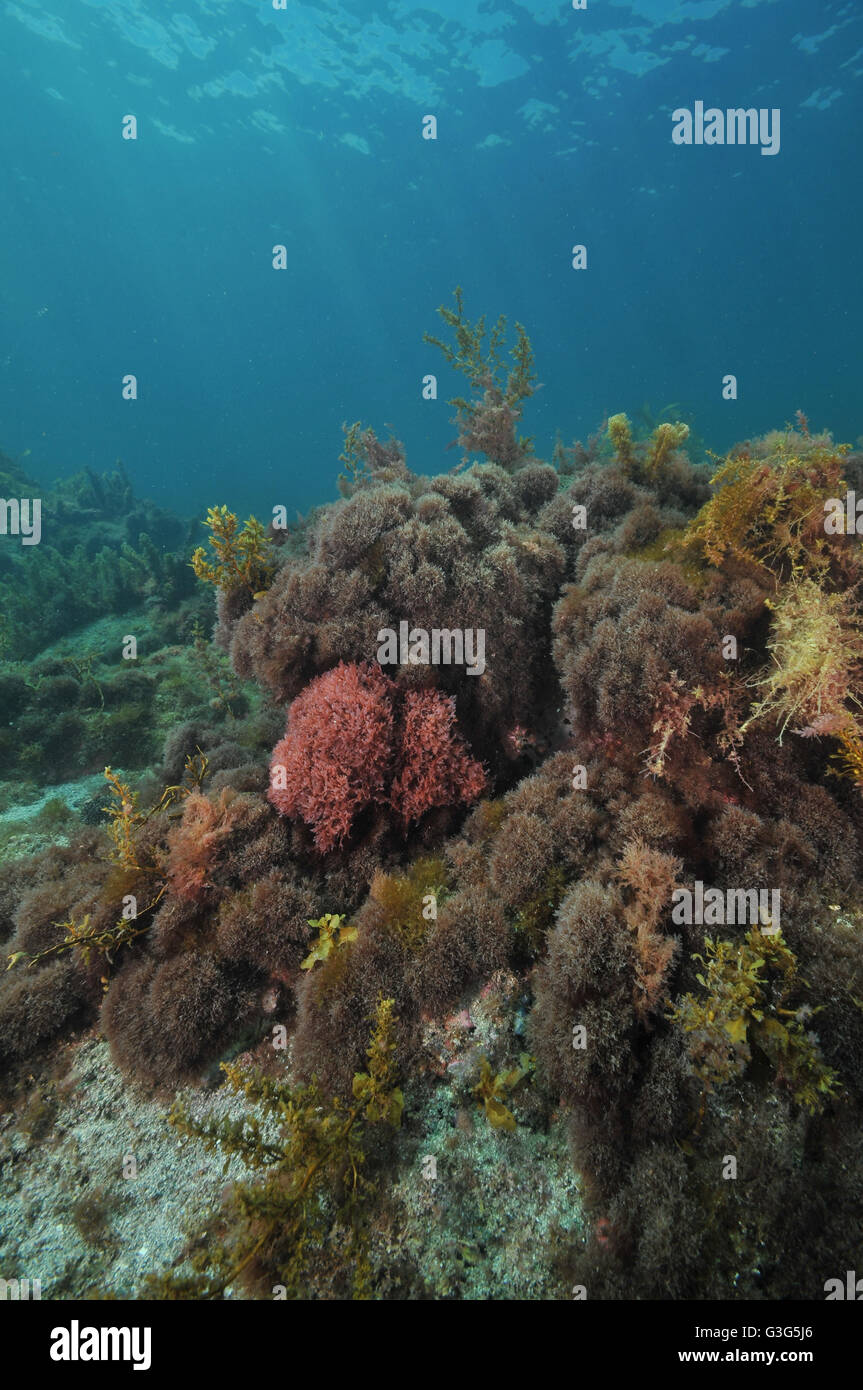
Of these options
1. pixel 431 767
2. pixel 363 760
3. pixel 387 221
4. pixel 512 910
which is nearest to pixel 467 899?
pixel 512 910

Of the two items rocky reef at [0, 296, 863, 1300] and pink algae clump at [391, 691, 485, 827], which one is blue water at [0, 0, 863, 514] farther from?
pink algae clump at [391, 691, 485, 827]

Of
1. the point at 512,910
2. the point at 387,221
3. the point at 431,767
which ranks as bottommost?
the point at 512,910

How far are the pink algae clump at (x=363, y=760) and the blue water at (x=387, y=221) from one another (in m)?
17.6

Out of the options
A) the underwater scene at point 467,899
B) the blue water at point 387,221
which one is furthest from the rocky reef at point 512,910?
the blue water at point 387,221

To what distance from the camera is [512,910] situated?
163 inches

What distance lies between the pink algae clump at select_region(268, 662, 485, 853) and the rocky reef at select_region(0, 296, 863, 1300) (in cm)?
3

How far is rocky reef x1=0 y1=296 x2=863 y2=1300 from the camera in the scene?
297 centimetres

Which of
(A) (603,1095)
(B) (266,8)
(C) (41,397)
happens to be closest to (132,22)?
(B) (266,8)

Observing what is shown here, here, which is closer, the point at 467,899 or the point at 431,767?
the point at 467,899

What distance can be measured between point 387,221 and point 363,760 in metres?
119

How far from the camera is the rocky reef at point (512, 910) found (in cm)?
297

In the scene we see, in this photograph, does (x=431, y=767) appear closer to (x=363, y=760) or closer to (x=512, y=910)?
(x=363, y=760)

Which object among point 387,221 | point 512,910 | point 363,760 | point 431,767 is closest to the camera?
point 512,910
